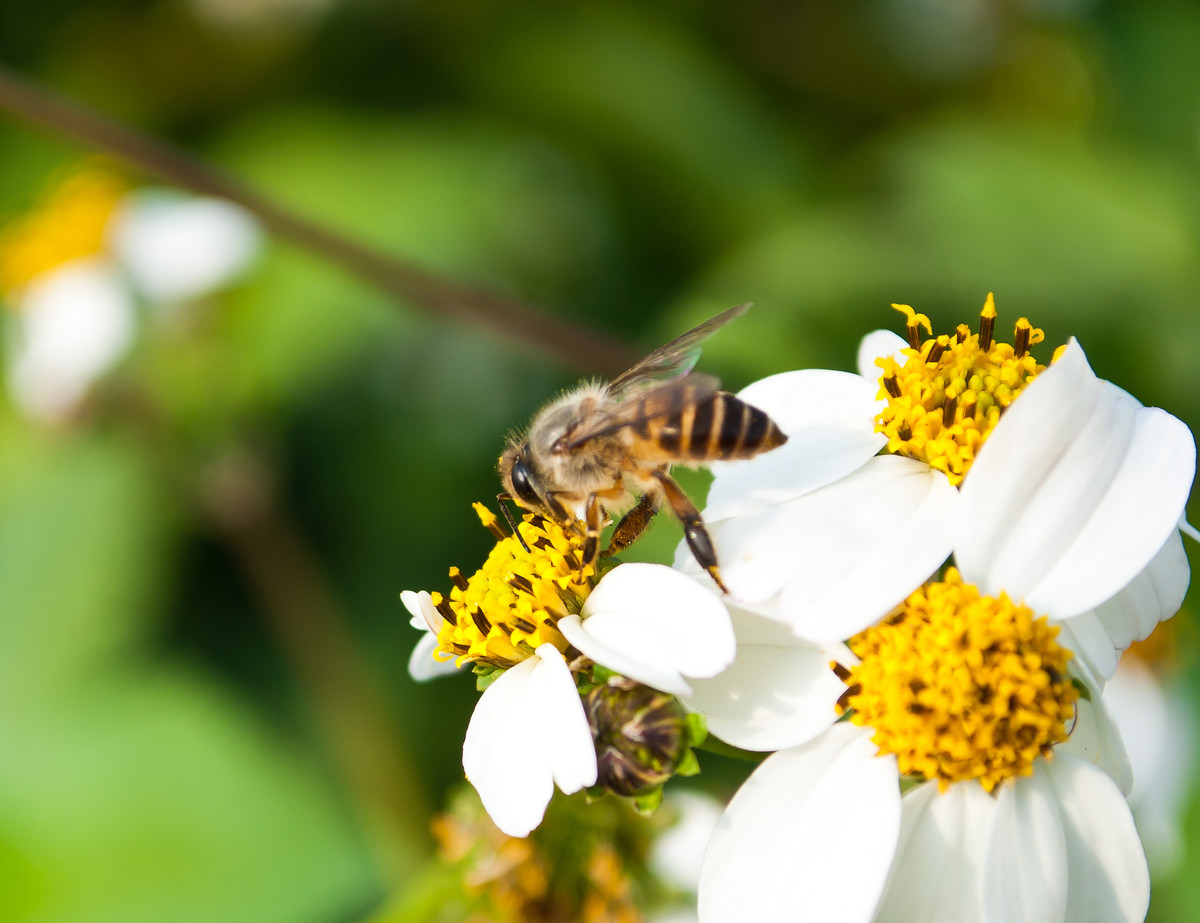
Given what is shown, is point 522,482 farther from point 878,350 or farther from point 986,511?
point 986,511

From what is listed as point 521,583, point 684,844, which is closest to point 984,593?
point 521,583

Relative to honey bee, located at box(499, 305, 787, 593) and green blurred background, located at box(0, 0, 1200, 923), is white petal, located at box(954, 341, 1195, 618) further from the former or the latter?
green blurred background, located at box(0, 0, 1200, 923)

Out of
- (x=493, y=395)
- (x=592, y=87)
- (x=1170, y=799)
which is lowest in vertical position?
(x=493, y=395)

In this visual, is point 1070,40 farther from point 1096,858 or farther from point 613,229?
point 1096,858

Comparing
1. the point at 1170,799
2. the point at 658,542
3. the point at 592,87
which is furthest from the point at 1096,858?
the point at 592,87

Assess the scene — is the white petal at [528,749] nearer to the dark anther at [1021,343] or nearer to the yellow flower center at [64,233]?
the dark anther at [1021,343]

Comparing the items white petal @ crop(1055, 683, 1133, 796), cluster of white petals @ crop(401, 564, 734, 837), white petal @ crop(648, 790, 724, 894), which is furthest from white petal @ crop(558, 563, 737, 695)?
white petal @ crop(648, 790, 724, 894)
